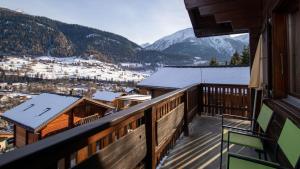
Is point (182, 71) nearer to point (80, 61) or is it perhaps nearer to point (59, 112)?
point (59, 112)

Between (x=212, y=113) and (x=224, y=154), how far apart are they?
9.82ft

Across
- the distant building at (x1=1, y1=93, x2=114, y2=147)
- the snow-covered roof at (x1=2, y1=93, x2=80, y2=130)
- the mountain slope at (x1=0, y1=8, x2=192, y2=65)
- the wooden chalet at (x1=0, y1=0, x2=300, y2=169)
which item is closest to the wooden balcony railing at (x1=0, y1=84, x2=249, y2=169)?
the wooden chalet at (x1=0, y1=0, x2=300, y2=169)

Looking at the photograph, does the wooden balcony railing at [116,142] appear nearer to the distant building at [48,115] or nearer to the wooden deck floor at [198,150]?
the wooden deck floor at [198,150]

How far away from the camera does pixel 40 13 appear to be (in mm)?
112500

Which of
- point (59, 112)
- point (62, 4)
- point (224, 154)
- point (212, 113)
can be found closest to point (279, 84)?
point (224, 154)

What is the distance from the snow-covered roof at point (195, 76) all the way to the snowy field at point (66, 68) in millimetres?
64400

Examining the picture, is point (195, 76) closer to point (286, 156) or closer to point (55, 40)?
point (286, 156)

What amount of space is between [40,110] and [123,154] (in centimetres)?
1454

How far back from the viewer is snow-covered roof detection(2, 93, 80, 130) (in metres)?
13.3

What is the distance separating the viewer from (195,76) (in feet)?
34.2

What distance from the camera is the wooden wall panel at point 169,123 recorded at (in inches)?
123

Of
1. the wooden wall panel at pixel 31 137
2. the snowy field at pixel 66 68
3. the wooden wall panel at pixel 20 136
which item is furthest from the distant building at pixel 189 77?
the snowy field at pixel 66 68

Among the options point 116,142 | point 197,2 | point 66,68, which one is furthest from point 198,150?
point 66,68

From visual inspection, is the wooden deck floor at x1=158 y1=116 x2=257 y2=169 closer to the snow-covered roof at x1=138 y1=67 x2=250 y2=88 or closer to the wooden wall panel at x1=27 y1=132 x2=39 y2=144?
the snow-covered roof at x1=138 y1=67 x2=250 y2=88
